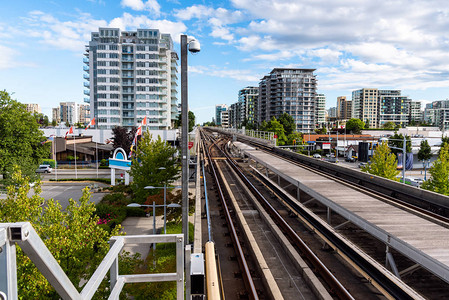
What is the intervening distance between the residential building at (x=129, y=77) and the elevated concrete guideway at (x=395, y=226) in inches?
3484

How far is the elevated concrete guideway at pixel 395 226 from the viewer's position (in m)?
8.75

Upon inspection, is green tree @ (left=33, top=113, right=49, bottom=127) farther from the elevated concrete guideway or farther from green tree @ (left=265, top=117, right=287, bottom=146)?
green tree @ (left=265, top=117, right=287, bottom=146)

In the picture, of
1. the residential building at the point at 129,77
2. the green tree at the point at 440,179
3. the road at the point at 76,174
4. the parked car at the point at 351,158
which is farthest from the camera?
the residential building at the point at 129,77

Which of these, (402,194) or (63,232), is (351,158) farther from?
(63,232)

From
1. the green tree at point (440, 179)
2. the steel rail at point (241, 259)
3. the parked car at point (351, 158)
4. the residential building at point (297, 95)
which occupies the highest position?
the residential building at point (297, 95)

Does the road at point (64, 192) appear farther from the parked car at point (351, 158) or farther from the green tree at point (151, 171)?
the parked car at point (351, 158)

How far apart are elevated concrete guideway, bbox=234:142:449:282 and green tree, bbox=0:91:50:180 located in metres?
30.5

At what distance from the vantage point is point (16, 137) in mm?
35375

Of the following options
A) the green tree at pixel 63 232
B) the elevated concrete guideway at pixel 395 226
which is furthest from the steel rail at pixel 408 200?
the green tree at pixel 63 232

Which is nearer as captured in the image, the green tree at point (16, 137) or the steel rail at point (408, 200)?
the steel rail at point (408, 200)

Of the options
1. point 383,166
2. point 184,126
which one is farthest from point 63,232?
point 383,166

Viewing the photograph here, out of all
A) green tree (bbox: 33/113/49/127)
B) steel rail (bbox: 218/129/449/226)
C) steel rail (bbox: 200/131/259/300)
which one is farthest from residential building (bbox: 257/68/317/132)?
steel rail (bbox: 200/131/259/300)

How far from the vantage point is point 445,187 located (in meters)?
26.5

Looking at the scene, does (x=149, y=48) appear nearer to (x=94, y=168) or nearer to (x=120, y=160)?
(x=94, y=168)
